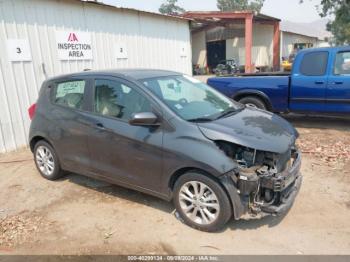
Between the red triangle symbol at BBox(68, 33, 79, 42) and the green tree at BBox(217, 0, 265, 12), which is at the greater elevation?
the green tree at BBox(217, 0, 265, 12)

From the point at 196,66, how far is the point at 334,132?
68.7ft

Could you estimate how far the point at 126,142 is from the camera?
12.8 feet

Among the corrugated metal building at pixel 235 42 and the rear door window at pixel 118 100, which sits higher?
the corrugated metal building at pixel 235 42

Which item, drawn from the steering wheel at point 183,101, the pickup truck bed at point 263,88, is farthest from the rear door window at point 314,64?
the steering wheel at point 183,101

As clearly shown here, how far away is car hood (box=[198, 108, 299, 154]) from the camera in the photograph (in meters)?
3.36

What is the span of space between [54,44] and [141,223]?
553 centimetres

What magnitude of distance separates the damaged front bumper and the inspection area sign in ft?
20.0

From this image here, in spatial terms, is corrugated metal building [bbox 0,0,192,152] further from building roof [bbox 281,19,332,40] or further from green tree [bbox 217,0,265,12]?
green tree [bbox 217,0,265,12]

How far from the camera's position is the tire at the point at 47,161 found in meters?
5.01

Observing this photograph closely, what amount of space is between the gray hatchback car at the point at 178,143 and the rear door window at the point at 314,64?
3416 millimetres

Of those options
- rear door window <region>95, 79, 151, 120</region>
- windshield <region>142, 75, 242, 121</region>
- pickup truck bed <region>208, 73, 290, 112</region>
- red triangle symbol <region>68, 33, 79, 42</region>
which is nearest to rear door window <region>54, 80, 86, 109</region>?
rear door window <region>95, 79, 151, 120</region>

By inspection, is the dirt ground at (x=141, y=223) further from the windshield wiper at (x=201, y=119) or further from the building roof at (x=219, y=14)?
the building roof at (x=219, y=14)

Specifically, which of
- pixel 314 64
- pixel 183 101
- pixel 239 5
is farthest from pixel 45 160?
pixel 239 5

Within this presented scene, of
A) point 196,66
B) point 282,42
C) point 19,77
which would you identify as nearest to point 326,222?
point 19,77
